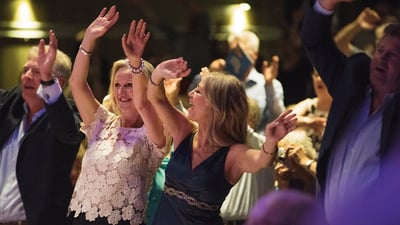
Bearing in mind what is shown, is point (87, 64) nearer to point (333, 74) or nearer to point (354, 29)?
point (333, 74)

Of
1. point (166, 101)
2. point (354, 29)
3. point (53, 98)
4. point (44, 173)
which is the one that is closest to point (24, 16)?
point (354, 29)

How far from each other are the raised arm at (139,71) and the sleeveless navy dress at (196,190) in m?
0.22

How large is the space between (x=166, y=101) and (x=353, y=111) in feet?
2.35

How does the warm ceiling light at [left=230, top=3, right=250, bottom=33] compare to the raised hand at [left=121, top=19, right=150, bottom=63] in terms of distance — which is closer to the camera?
the raised hand at [left=121, top=19, right=150, bottom=63]

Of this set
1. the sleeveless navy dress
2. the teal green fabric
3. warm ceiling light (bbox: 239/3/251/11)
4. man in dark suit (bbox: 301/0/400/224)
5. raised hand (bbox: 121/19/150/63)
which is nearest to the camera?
man in dark suit (bbox: 301/0/400/224)

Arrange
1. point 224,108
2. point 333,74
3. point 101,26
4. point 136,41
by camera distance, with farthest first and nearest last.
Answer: point 101,26 → point 136,41 → point 224,108 → point 333,74

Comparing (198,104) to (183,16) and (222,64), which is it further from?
(183,16)

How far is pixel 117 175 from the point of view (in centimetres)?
388

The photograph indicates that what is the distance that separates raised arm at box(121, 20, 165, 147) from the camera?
383cm

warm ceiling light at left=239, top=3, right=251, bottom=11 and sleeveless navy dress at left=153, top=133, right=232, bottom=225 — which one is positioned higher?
warm ceiling light at left=239, top=3, right=251, bottom=11

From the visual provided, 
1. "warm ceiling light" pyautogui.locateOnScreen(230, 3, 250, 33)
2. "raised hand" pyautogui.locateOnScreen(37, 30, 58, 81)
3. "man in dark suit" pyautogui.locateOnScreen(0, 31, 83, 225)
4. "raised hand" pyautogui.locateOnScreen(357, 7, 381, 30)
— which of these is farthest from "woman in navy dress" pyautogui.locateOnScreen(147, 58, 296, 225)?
"warm ceiling light" pyautogui.locateOnScreen(230, 3, 250, 33)

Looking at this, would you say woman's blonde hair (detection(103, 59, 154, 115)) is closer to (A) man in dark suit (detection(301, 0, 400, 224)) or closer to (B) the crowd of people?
(B) the crowd of people

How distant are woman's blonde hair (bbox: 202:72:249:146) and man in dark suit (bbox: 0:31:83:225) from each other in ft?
2.61

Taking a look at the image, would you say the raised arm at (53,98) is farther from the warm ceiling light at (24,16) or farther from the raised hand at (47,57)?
the warm ceiling light at (24,16)
